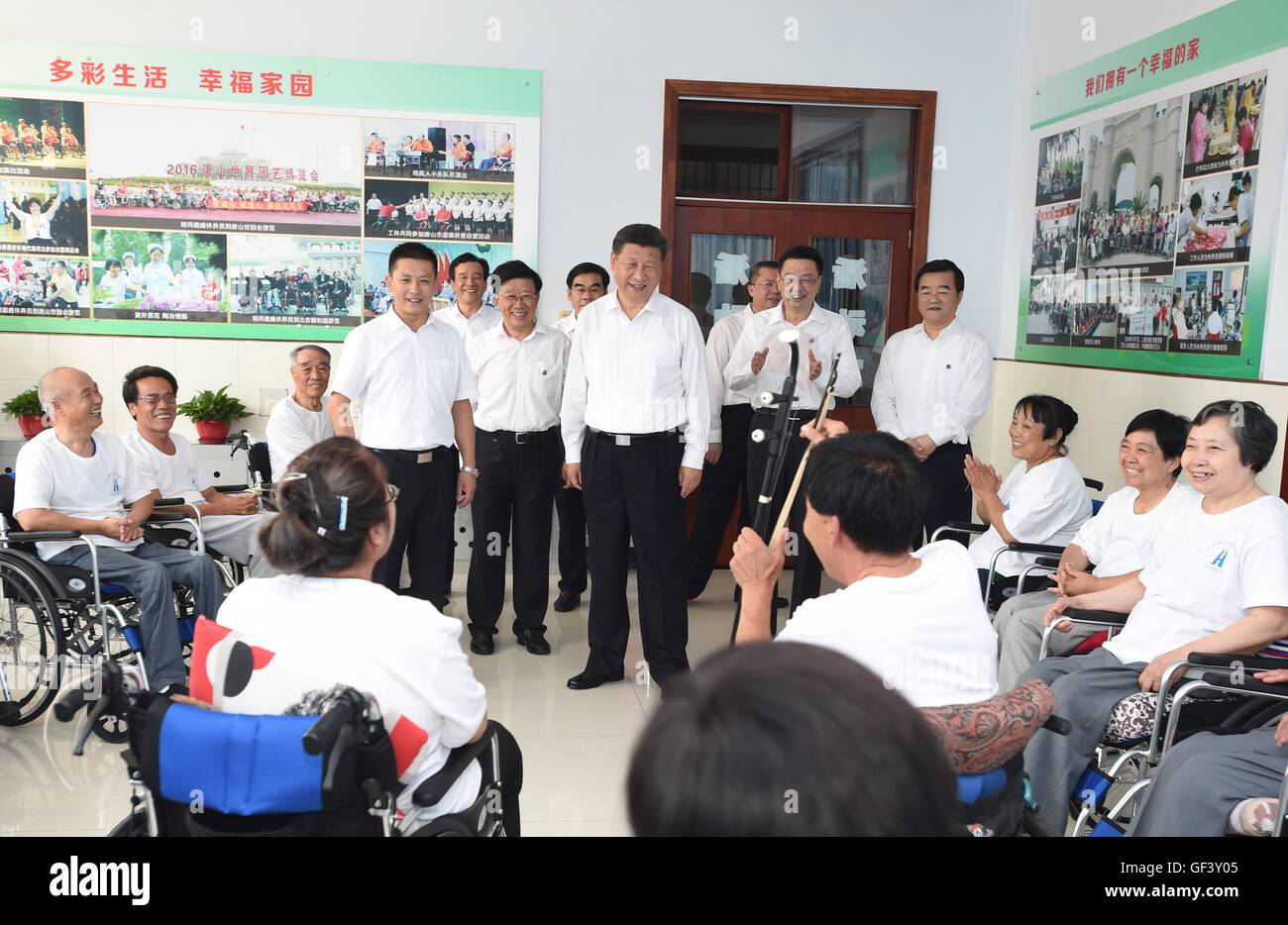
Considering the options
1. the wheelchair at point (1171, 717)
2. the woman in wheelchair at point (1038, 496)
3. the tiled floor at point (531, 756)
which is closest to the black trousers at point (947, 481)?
the woman in wheelchair at point (1038, 496)

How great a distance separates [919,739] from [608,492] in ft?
11.4

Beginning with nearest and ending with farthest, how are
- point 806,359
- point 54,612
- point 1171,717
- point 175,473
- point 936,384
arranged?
point 1171,717 → point 54,612 → point 175,473 → point 806,359 → point 936,384

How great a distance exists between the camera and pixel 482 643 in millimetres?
4621

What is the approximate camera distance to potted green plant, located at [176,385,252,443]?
5.57 metres

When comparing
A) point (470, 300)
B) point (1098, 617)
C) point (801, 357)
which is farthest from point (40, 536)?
point (1098, 617)

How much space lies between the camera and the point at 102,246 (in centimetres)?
565

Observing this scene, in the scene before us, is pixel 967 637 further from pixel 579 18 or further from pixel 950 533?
pixel 579 18

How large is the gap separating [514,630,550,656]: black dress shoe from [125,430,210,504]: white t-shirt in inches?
58.9

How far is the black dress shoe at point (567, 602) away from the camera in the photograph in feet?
17.8

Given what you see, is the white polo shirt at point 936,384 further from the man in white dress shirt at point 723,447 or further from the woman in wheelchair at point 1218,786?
the woman in wheelchair at point 1218,786

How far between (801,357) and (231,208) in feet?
10.6

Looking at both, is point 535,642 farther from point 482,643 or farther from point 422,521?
point 422,521
